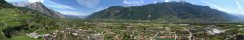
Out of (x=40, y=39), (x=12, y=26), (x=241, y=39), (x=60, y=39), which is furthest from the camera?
(x=12, y=26)

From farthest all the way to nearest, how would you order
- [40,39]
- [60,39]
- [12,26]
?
1. [12,26]
2. [40,39]
3. [60,39]

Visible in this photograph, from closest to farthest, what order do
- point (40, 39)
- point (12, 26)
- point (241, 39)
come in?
point (241, 39), point (40, 39), point (12, 26)

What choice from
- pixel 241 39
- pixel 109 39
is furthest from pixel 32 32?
pixel 241 39

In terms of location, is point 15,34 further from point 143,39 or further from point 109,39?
point 143,39

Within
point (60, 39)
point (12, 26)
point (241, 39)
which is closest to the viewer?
point (60, 39)

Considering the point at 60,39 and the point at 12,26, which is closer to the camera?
the point at 60,39

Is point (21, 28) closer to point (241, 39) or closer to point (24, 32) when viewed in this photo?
point (24, 32)

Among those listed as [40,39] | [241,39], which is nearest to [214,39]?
[241,39]

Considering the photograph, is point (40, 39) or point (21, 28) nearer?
point (40, 39)

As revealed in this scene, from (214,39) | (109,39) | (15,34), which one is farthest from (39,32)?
(214,39)
